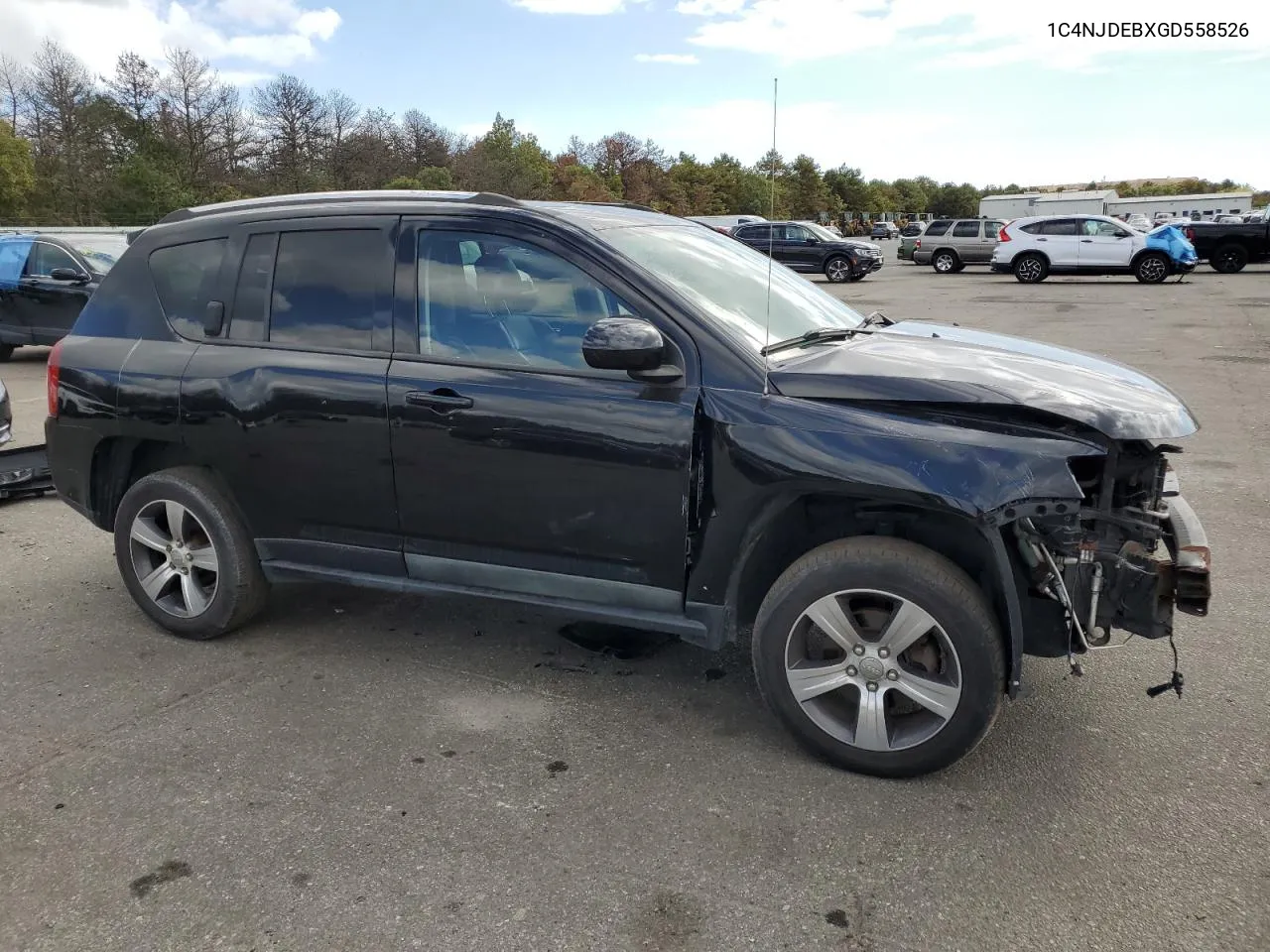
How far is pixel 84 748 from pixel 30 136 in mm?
56681

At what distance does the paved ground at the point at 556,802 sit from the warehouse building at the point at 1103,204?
47.8m

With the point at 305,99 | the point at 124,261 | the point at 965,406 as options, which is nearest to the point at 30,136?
the point at 305,99

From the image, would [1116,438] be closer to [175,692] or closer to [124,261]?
[175,692]

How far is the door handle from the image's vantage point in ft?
11.7

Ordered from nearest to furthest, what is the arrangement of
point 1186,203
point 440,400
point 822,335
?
point 440,400, point 822,335, point 1186,203

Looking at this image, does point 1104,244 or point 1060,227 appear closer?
point 1104,244

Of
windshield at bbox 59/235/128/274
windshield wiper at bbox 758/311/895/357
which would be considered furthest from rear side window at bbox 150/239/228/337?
windshield at bbox 59/235/128/274

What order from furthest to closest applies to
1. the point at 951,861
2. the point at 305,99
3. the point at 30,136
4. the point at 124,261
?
the point at 305,99, the point at 30,136, the point at 124,261, the point at 951,861

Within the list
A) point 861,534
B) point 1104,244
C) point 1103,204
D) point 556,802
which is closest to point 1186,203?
point 1103,204

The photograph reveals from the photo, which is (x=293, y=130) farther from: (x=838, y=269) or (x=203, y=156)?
(x=838, y=269)

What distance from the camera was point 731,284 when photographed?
3834mm

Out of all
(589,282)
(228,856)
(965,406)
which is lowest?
(228,856)

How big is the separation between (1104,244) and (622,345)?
2593cm

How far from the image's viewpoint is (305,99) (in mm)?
59031
